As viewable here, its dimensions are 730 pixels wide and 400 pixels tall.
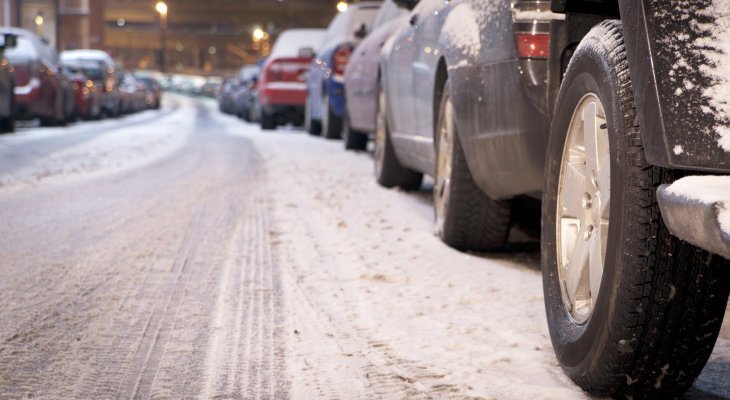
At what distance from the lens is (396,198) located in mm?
7391

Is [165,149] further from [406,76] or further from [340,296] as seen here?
[340,296]

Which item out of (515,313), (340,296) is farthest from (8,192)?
(515,313)

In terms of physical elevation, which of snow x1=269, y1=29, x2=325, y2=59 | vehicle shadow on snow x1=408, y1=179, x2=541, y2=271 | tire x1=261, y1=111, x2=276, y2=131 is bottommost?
tire x1=261, y1=111, x2=276, y2=131

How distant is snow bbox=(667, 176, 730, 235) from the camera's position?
2020 millimetres

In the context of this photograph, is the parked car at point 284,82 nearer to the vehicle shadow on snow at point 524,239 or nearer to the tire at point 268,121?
the tire at point 268,121

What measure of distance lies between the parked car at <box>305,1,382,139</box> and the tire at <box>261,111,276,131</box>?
3.60 m

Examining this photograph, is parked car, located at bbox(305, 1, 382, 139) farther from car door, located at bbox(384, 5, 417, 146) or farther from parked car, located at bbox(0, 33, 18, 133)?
car door, located at bbox(384, 5, 417, 146)

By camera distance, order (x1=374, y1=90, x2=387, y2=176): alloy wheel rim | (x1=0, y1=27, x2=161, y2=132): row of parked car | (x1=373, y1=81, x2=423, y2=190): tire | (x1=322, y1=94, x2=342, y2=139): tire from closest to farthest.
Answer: (x1=373, y1=81, x2=423, y2=190): tire → (x1=374, y1=90, x2=387, y2=176): alloy wheel rim → (x1=322, y1=94, x2=342, y2=139): tire → (x1=0, y1=27, x2=161, y2=132): row of parked car

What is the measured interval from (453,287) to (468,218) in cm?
76

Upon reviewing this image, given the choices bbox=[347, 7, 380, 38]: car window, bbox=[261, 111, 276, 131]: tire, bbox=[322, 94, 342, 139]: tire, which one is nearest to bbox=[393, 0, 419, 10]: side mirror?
bbox=[347, 7, 380, 38]: car window

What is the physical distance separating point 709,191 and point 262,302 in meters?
2.16

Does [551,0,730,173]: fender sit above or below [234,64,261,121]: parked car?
above

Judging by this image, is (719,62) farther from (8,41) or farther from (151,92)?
(151,92)

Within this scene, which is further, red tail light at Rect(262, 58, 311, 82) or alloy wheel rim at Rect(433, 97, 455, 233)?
red tail light at Rect(262, 58, 311, 82)
